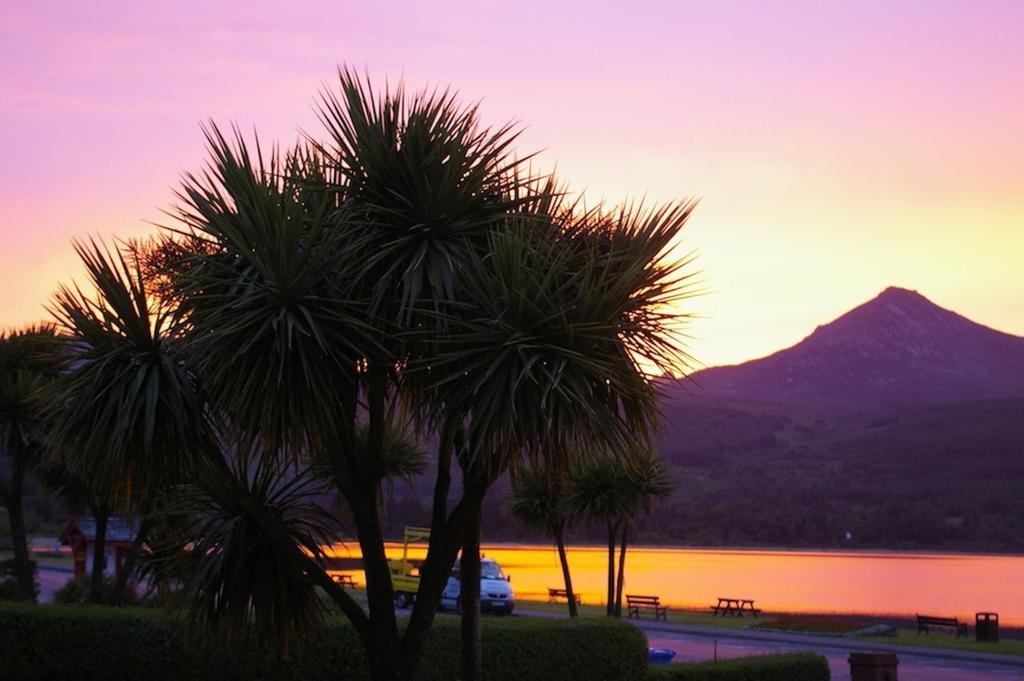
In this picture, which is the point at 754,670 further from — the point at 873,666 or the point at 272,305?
the point at 272,305

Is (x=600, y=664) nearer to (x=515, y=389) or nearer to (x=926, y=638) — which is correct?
(x=515, y=389)

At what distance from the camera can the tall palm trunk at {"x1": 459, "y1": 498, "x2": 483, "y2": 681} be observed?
14.7 meters

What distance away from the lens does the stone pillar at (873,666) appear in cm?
1766

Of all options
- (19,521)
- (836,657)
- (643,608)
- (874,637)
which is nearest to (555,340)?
(19,521)

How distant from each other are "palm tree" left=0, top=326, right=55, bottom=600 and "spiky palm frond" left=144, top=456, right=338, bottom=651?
11461mm

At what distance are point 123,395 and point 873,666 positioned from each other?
35.8ft

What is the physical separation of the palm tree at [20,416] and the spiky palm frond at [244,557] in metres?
11.5

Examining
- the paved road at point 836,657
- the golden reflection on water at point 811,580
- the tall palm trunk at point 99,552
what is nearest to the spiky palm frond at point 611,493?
the paved road at point 836,657

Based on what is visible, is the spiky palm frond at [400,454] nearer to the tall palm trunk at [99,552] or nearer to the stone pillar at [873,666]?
the tall palm trunk at [99,552]

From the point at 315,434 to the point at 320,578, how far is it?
1969mm

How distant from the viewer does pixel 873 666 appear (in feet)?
57.9

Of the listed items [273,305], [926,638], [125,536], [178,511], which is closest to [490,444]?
[273,305]

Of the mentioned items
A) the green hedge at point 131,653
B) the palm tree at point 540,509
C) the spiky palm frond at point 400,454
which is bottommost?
the green hedge at point 131,653

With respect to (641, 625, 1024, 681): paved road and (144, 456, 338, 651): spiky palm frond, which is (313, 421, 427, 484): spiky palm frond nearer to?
(144, 456, 338, 651): spiky palm frond
